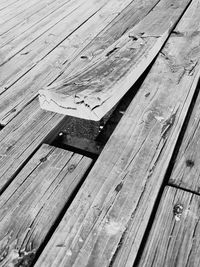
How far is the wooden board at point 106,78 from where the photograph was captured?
1.17 metres

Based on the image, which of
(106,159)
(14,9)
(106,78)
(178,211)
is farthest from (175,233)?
(14,9)

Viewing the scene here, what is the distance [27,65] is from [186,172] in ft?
4.59

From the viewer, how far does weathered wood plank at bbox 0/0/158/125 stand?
1705 mm

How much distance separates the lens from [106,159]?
1.19 metres

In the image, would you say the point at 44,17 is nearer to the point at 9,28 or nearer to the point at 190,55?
the point at 9,28

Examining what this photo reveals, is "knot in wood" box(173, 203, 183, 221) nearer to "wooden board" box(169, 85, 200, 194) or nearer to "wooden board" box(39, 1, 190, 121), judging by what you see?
"wooden board" box(169, 85, 200, 194)

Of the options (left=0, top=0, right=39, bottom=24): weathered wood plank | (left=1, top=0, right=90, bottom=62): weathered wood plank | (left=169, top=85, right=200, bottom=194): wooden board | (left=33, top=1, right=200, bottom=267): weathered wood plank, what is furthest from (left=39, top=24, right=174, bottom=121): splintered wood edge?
(left=0, top=0, right=39, bottom=24): weathered wood plank

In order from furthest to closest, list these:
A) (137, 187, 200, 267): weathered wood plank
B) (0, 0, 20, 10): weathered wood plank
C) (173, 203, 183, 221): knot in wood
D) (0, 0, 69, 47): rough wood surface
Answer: (0, 0, 20, 10): weathered wood plank
(0, 0, 69, 47): rough wood surface
(173, 203, 183, 221): knot in wood
(137, 187, 200, 267): weathered wood plank

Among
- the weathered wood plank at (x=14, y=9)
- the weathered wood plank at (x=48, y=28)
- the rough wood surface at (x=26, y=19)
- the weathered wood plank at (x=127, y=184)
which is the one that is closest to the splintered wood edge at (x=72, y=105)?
the weathered wood plank at (x=127, y=184)

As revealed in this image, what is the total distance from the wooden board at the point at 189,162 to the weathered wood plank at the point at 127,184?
0.04 m

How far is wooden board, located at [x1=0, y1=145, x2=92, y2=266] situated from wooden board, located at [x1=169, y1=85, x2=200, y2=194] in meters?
0.36

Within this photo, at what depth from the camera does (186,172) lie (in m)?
1.15

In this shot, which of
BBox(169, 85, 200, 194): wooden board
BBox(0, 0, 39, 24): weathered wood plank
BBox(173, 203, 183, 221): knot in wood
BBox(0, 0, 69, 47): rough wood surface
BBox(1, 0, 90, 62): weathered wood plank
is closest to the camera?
BBox(173, 203, 183, 221): knot in wood

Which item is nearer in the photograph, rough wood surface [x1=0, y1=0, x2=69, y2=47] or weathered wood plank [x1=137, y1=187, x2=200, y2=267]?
weathered wood plank [x1=137, y1=187, x2=200, y2=267]
